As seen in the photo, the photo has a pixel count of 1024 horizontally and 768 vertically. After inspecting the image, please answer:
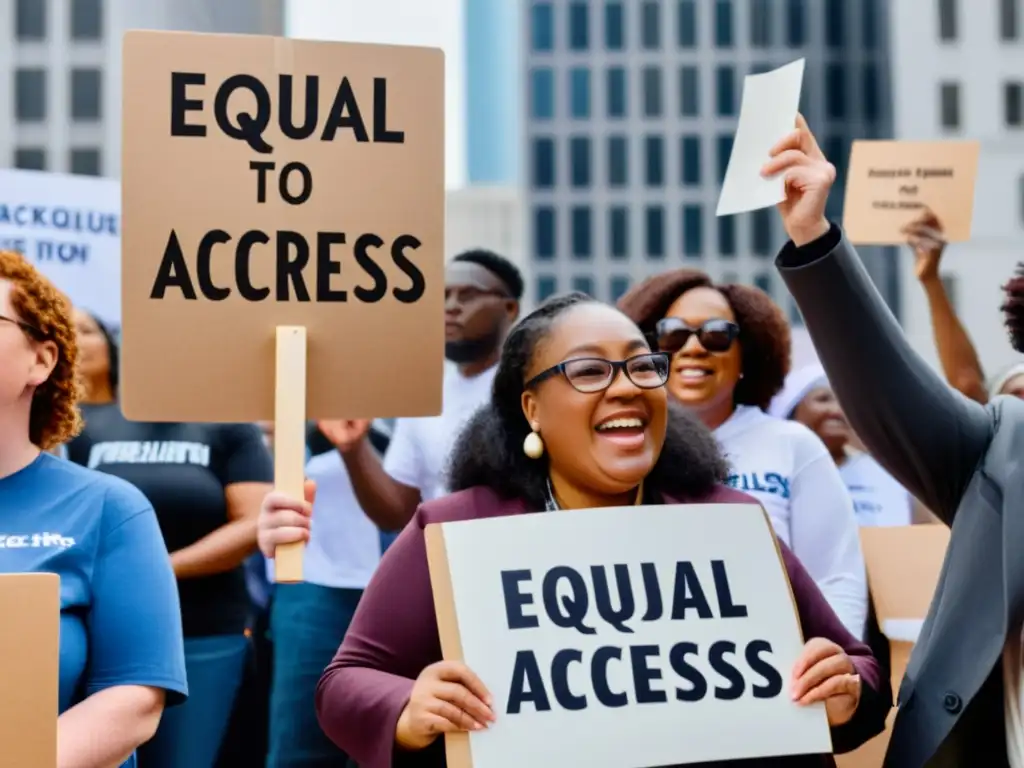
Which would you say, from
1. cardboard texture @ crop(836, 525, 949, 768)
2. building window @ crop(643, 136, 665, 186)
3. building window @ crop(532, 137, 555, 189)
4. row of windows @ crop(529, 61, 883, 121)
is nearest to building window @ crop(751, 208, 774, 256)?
building window @ crop(643, 136, 665, 186)

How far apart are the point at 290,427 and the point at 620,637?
2.39ft

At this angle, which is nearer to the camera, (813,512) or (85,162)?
(813,512)

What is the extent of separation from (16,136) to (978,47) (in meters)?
31.7

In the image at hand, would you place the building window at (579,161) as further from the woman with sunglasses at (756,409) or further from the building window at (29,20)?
the woman with sunglasses at (756,409)

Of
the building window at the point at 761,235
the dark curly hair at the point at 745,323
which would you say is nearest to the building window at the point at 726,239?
the building window at the point at 761,235

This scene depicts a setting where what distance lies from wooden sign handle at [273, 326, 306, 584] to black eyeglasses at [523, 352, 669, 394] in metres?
0.49

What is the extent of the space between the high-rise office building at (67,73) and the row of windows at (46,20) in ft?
0.10

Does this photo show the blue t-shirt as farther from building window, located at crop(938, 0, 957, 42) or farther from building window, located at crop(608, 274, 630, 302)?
building window, located at crop(608, 274, 630, 302)

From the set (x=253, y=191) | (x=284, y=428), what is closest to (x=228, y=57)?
(x=253, y=191)

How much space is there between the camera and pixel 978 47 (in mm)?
47938

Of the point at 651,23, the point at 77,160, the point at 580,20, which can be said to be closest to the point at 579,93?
the point at 580,20

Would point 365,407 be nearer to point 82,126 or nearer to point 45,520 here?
point 45,520

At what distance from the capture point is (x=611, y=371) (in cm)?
241

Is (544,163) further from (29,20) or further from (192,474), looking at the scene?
(192,474)
